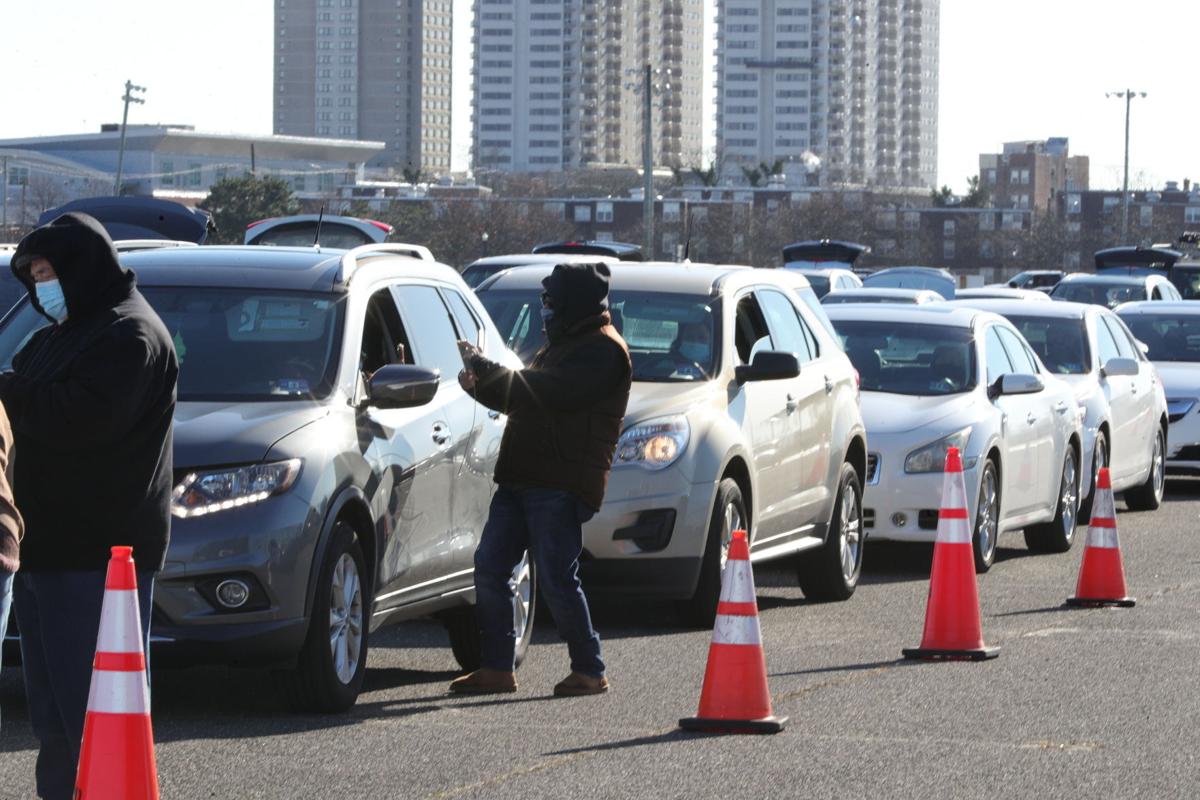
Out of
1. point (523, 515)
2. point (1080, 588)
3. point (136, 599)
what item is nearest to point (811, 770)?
point (523, 515)

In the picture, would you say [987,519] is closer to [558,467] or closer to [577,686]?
[577,686]

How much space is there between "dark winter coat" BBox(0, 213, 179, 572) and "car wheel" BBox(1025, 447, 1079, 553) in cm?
1061

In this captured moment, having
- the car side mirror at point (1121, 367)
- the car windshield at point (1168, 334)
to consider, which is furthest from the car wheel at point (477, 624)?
the car windshield at point (1168, 334)

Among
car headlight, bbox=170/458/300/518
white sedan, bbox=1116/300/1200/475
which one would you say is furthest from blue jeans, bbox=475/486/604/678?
white sedan, bbox=1116/300/1200/475

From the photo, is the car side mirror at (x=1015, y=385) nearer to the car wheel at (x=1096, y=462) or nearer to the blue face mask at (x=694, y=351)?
the car wheel at (x=1096, y=462)

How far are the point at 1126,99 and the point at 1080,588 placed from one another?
103 m

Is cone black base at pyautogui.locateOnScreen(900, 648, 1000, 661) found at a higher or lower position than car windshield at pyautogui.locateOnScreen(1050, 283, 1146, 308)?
lower

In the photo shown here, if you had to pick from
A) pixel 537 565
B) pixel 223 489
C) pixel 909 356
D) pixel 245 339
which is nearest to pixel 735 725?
pixel 537 565

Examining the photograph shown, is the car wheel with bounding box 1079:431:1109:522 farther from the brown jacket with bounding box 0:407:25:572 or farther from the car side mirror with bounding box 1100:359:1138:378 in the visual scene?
the brown jacket with bounding box 0:407:25:572

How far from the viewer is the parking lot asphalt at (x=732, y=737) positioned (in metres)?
7.11

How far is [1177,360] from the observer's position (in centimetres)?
2230

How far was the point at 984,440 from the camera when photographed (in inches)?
557

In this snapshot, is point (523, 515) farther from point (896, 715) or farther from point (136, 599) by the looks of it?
point (136, 599)

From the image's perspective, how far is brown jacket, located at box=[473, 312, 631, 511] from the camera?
8.67m
